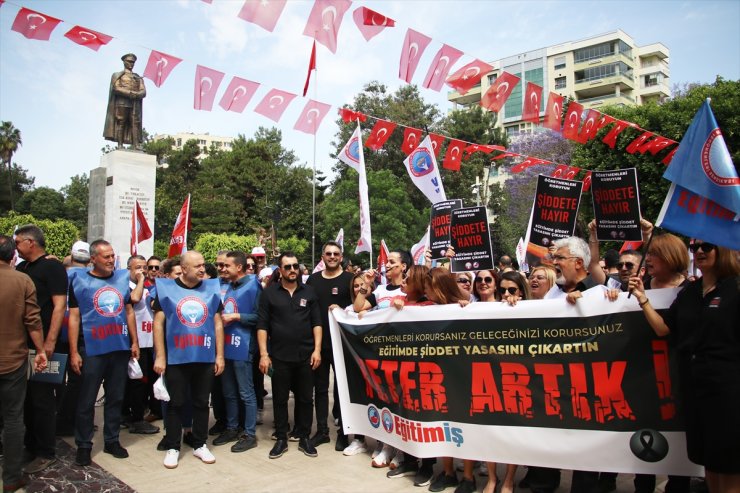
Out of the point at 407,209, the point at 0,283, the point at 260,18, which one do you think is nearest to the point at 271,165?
the point at 407,209

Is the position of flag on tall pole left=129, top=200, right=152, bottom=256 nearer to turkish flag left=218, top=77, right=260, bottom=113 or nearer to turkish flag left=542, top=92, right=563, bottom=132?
turkish flag left=218, top=77, right=260, bottom=113

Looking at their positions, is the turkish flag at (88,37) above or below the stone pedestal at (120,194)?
above

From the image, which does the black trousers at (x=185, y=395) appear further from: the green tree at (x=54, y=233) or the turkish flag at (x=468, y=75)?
the green tree at (x=54, y=233)

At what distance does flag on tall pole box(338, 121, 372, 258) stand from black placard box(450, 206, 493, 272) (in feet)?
11.9

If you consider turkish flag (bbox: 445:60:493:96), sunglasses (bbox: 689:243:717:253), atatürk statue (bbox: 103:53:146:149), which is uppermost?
atatürk statue (bbox: 103:53:146:149)

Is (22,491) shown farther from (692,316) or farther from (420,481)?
(692,316)

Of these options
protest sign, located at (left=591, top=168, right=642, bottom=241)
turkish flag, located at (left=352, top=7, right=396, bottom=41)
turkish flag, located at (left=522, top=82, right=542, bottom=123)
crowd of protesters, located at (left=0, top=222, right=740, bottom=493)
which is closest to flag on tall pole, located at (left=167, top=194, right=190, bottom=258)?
crowd of protesters, located at (left=0, top=222, right=740, bottom=493)

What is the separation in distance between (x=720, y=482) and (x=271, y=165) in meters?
50.7

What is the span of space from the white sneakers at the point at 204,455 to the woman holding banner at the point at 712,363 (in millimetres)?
4064

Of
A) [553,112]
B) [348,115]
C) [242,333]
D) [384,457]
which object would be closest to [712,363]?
[384,457]

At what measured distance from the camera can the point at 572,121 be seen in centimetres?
1145

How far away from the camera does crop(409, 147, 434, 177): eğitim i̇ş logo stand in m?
10.3

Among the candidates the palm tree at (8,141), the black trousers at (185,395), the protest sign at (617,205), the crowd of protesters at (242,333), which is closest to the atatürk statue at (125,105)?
the crowd of protesters at (242,333)

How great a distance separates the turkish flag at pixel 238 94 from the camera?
9922 millimetres
